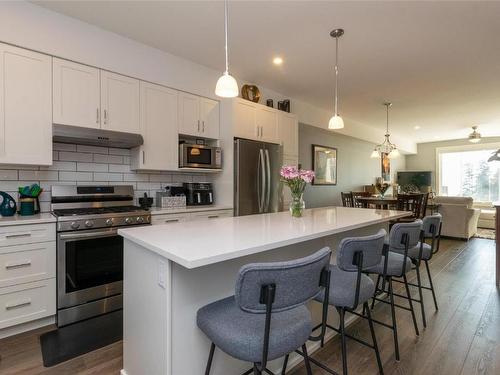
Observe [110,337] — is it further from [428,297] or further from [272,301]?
[428,297]

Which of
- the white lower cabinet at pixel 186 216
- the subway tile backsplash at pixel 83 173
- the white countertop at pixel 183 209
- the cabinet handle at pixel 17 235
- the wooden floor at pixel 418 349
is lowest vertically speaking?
the wooden floor at pixel 418 349

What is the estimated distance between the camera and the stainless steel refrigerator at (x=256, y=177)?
3598 mm

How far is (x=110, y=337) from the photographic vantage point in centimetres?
217

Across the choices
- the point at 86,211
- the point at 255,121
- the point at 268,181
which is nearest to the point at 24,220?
the point at 86,211

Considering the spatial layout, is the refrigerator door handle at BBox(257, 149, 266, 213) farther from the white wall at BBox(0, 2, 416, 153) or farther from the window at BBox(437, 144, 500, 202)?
the window at BBox(437, 144, 500, 202)

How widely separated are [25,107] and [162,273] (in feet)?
6.79

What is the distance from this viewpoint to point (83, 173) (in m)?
2.93

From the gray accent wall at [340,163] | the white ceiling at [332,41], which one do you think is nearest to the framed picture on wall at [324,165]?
the gray accent wall at [340,163]

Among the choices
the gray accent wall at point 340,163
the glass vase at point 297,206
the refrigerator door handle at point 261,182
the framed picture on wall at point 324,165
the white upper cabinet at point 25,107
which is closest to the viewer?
the white upper cabinet at point 25,107

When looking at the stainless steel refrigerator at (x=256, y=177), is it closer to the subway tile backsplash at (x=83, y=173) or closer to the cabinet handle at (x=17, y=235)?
the subway tile backsplash at (x=83, y=173)

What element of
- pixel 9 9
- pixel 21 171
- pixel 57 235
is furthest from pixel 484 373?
pixel 9 9

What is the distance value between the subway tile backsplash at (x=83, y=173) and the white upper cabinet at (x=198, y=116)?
0.65 m

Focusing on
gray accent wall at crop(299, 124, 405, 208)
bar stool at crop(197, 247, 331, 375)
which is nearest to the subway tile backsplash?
bar stool at crop(197, 247, 331, 375)

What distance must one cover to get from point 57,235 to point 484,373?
3212mm
